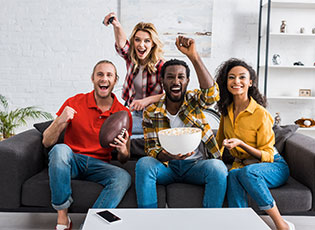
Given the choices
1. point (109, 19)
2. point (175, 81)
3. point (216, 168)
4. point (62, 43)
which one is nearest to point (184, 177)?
point (216, 168)

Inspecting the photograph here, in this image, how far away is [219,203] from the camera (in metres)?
1.88

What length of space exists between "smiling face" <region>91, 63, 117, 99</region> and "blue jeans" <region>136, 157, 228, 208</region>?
0.52 meters

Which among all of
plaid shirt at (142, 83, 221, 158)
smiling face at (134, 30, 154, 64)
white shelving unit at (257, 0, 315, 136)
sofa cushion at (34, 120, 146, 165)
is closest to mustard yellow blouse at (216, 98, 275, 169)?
plaid shirt at (142, 83, 221, 158)

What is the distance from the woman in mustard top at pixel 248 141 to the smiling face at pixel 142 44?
55cm

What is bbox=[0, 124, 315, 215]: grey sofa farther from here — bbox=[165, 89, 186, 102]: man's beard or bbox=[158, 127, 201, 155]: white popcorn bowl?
bbox=[165, 89, 186, 102]: man's beard

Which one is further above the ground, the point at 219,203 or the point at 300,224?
the point at 219,203

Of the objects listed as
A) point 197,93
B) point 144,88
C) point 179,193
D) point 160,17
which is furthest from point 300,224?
point 160,17

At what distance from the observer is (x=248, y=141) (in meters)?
2.08

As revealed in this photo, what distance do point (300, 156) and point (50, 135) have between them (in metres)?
1.53

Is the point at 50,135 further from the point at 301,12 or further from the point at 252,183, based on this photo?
the point at 301,12

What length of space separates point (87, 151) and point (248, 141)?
97 cm

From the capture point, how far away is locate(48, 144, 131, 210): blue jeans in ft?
6.18

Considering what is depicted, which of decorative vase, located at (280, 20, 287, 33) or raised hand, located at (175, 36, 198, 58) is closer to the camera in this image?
raised hand, located at (175, 36, 198, 58)

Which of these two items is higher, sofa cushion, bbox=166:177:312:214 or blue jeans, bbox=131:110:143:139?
blue jeans, bbox=131:110:143:139
